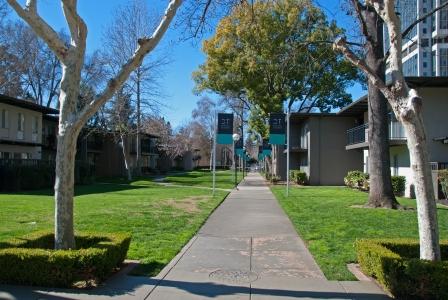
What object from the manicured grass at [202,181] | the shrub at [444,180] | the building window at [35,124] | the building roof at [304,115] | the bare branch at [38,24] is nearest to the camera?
the bare branch at [38,24]

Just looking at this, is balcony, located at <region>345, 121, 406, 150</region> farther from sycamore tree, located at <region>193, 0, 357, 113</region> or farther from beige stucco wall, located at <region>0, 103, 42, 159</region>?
beige stucco wall, located at <region>0, 103, 42, 159</region>

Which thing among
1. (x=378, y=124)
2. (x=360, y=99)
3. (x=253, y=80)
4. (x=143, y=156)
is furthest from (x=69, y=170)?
(x=143, y=156)

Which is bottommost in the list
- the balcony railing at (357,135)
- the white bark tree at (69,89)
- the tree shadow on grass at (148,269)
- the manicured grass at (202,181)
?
the tree shadow on grass at (148,269)

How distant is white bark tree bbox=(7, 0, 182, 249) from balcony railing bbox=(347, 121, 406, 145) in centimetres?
2065

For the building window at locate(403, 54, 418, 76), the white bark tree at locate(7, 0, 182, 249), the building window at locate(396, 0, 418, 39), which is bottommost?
the white bark tree at locate(7, 0, 182, 249)

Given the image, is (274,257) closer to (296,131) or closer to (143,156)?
(296,131)

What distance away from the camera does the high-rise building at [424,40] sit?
1759 centimetres

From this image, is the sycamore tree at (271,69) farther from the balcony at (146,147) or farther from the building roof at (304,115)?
the balcony at (146,147)

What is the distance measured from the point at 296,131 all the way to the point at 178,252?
3827cm

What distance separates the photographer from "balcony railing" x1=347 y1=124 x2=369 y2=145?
1262 inches

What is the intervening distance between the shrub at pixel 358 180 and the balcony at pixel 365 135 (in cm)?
178

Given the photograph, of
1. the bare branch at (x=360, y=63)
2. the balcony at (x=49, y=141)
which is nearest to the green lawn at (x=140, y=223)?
the bare branch at (x=360, y=63)

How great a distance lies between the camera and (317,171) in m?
39.0

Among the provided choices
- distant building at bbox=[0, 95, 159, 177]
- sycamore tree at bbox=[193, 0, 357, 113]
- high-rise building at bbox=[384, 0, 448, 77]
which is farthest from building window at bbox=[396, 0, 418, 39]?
distant building at bbox=[0, 95, 159, 177]
